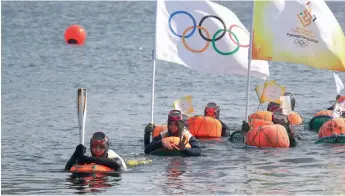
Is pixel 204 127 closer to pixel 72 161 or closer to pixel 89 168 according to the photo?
pixel 72 161

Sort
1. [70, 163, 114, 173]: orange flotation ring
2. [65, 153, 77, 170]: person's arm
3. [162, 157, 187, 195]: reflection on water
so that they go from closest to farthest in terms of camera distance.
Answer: [162, 157, 187, 195]: reflection on water
[70, 163, 114, 173]: orange flotation ring
[65, 153, 77, 170]: person's arm

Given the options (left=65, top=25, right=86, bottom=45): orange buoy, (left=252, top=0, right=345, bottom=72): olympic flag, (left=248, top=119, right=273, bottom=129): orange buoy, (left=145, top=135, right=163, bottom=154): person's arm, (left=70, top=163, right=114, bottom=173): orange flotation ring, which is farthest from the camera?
(left=65, top=25, right=86, bottom=45): orange buoy

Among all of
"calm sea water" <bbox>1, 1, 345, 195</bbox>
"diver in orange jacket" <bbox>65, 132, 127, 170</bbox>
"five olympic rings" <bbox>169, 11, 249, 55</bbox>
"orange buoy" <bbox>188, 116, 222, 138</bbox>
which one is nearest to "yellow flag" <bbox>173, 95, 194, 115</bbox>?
"orange buoy" <bbox>188, 116, 222, 138</bbox>

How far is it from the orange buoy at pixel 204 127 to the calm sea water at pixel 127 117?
0.68 m

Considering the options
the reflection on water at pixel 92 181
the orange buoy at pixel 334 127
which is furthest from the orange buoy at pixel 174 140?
the orange buoy at pixel 334 127

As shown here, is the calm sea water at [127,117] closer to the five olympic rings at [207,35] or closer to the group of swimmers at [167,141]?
the group of swimmers at [167,141]

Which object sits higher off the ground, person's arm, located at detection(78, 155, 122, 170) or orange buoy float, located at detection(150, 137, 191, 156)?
orange buoy float, located at detection(150, 137, 191, 156)

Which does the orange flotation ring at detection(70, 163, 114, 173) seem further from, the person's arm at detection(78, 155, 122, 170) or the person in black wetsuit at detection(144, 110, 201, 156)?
the person in black wetsuit at detection(144, 110, 201, 156)

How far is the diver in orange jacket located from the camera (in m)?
24.0

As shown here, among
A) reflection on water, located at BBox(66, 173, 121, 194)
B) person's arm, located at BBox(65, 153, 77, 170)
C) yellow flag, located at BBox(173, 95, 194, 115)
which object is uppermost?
yellow flag, located at BBox(173, 95, 194, 115)

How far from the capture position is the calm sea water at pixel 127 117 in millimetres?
23797

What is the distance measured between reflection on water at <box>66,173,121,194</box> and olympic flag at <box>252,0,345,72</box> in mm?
7084

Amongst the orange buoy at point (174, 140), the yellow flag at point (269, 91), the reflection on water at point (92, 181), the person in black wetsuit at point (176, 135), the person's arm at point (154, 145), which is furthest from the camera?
the yellow flag at point (269, 91)

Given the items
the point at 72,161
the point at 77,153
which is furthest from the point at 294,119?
the point at 77,153
